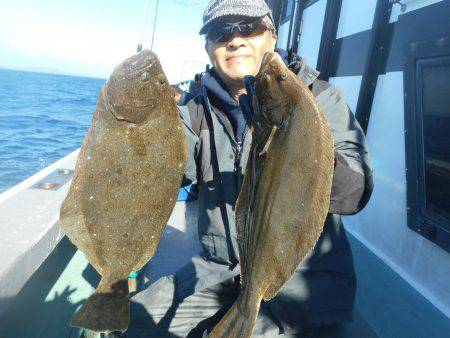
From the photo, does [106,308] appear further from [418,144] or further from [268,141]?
[418,144]

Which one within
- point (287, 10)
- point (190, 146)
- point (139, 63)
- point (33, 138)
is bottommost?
point (190, 146)

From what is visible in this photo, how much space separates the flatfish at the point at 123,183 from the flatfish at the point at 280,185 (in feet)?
1.50

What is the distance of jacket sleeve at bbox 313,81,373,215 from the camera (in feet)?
5.64

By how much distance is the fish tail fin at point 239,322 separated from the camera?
1.63 m

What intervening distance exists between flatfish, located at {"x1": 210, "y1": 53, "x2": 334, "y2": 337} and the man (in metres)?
0.64

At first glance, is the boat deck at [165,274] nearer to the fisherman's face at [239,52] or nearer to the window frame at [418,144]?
the window frame at [418,144]

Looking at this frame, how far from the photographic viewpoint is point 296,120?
1.40 m

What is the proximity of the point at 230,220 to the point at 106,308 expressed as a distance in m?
1.13

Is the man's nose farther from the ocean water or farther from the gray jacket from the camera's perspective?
the ocean water

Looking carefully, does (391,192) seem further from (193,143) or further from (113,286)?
(113,286)

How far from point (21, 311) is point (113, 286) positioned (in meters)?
2.09

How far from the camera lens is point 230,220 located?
2.71 metres

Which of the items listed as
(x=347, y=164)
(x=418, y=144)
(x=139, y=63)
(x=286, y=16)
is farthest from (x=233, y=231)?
(x=286, y=16)

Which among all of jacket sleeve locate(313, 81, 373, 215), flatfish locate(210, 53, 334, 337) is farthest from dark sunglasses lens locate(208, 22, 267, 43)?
flatfish locate(210, 53, 334, 337)
